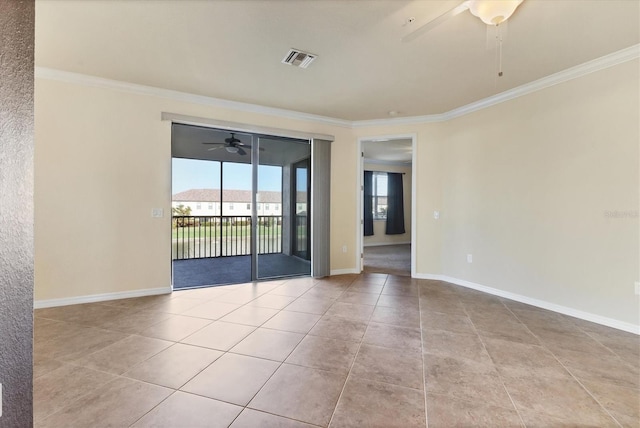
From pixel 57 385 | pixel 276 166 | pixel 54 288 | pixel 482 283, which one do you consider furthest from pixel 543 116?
pixel 54 288

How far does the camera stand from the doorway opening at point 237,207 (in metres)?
4.38

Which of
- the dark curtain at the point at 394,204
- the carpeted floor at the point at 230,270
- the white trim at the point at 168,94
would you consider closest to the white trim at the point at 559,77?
the white trim at the point at 168,94

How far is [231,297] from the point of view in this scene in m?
3.48

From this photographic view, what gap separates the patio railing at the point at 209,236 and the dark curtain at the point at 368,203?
133 inches

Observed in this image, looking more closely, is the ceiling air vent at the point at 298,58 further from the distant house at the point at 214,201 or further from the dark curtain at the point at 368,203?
the dark curtain at the point at 368,203

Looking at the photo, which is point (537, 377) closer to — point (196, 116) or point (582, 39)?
point (582, 39)

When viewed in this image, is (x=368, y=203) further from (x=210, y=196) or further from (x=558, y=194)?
(x=558, y=194)

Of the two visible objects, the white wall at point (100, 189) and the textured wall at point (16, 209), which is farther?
the white wall at point (100, 189)

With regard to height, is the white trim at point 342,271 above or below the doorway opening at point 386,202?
below

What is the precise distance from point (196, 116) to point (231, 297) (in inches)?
95.5

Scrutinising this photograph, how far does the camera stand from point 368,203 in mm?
8219

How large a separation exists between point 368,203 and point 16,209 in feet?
25.6

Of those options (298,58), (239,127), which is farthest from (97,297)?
(298,58)

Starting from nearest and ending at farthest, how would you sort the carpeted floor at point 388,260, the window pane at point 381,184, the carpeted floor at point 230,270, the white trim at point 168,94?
1. the white trim at point 168,94
2. the carpeted floor at point 230,270
3. the carpeted floor at point 388,260
4. the window pane at point 381,184
